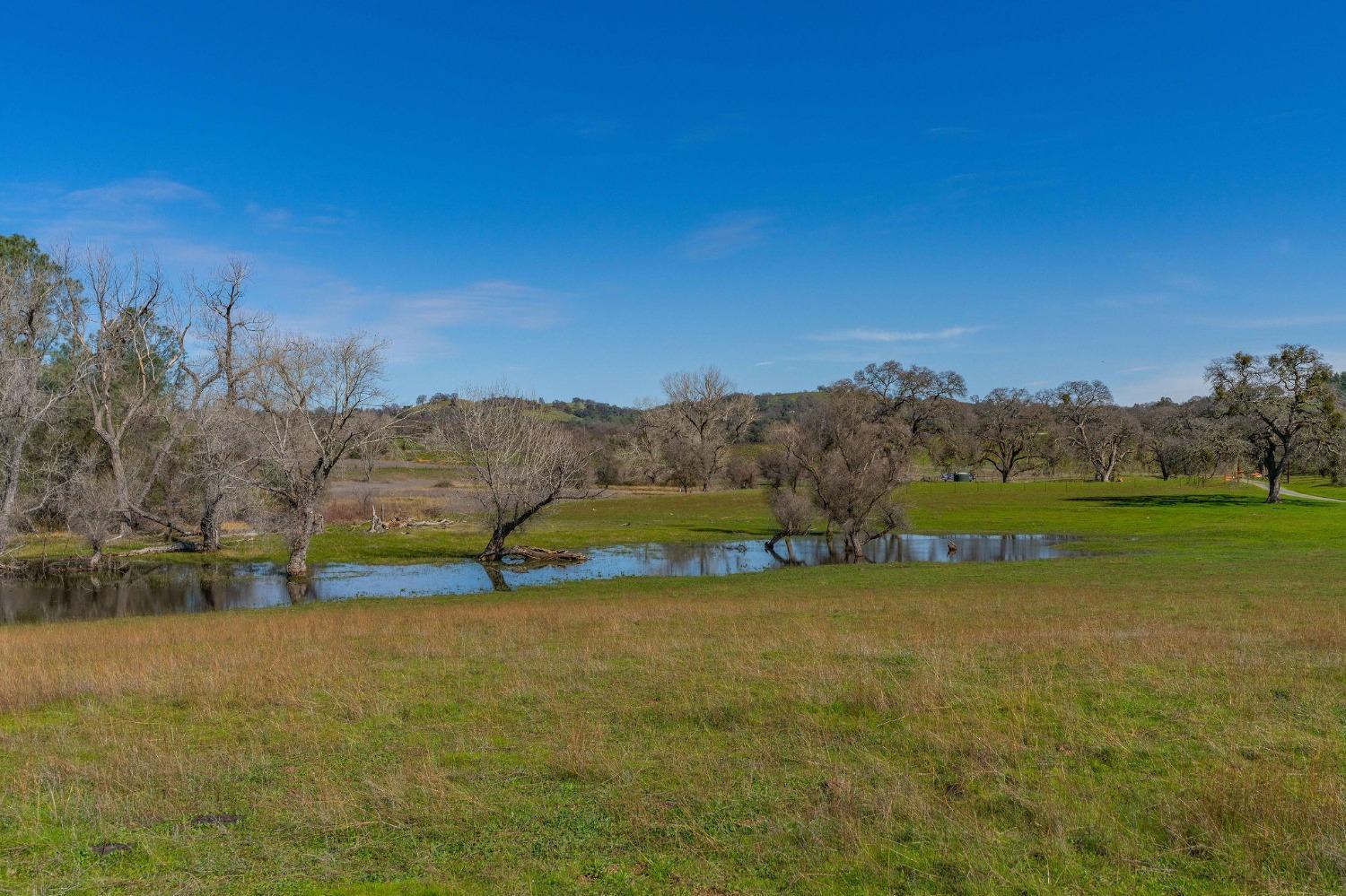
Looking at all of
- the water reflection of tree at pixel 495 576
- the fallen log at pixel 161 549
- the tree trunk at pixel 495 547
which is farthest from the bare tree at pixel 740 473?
the fallen log at pixel 161 549

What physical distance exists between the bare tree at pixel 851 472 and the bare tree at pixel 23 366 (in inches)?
1392

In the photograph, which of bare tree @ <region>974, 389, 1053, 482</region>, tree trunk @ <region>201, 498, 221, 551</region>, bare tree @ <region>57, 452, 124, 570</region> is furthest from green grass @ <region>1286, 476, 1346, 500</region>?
bare tree @ <region>57, 452, 124, 570</region>

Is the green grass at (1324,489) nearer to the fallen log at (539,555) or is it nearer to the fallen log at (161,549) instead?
the fallen log at (539,555)

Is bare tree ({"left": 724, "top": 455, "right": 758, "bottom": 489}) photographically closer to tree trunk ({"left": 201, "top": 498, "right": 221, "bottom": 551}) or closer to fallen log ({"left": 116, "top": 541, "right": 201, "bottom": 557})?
tree trunk ({"left": 201, "top": 498, "right": 221, "bottom": 551})

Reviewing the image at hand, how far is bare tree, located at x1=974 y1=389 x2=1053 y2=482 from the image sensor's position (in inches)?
4326

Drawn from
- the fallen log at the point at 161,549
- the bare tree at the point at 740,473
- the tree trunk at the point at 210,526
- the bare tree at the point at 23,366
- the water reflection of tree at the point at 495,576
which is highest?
the bare tree at the point at 23,366

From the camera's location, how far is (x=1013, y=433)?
10938 cm

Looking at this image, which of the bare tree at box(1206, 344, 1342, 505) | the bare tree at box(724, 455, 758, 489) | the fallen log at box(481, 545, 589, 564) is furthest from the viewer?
the bare tree at box(724, 455, 758, 489)

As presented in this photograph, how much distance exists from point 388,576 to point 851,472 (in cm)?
2400

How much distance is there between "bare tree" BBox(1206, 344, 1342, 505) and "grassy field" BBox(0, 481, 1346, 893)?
56032 mm

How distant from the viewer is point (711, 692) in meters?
11.5

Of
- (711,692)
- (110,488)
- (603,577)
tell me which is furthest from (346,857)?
(110,488)

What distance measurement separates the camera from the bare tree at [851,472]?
142ft

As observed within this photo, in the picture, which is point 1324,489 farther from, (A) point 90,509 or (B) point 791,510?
(A) point 90,509
